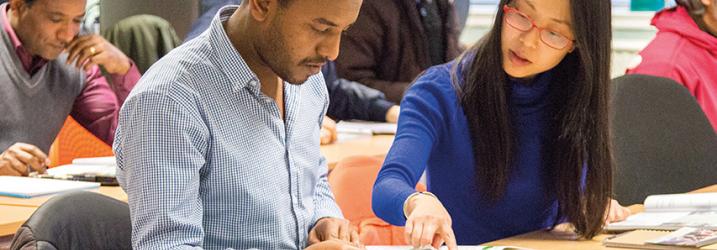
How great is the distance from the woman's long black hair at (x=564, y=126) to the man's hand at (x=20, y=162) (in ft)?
4.94

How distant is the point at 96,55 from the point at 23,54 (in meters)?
0.36

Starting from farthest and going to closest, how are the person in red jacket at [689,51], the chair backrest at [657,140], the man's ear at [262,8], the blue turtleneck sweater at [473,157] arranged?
1. the person in red jacket at [689,51]
2. the chair backrest at [657,140]
3. the blue turtleneck sweater at [473,157]
4. the man's ear at [262,8]

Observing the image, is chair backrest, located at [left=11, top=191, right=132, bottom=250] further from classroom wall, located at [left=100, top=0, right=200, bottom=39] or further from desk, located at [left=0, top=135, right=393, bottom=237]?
classroom wall, located at [left=100, top=0, right=200, bottom=39]

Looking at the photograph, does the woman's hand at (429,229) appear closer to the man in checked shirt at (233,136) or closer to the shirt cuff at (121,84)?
the man in checked shirt at (233,136)

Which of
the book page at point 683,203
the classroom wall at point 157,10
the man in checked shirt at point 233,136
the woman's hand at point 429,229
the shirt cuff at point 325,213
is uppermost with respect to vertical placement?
the man in checked shirt at point 233,136

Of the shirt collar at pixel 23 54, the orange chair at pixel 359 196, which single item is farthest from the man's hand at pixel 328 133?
the orange chair at pixel 359 196

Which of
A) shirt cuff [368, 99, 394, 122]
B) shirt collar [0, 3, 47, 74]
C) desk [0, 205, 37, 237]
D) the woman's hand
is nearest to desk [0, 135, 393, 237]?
desk [0, 205, 37, 237]

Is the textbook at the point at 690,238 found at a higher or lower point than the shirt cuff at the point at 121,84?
higher

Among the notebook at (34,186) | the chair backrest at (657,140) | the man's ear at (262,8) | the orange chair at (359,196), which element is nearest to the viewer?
the man's ear at (262,8)

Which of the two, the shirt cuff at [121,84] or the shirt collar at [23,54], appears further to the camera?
the shirt cuff at [121,84]

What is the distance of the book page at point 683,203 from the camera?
8.30 feet

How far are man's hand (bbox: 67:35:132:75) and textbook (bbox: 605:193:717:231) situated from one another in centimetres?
236

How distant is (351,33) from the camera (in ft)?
15.5

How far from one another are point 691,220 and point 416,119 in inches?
23.4
